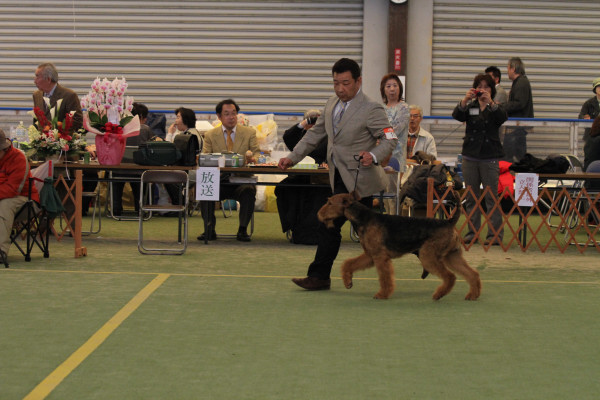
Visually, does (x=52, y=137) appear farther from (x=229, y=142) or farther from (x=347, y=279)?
(x=347, y=279)

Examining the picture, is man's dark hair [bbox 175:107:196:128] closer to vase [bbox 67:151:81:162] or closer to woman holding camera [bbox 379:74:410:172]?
vase [bbox 67:151:81:162]

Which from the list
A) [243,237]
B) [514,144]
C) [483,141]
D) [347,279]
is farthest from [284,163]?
[514,144]

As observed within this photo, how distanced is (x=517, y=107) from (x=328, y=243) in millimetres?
7569

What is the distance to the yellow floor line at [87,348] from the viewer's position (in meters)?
3.64

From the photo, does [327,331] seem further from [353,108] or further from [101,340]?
[353,108]

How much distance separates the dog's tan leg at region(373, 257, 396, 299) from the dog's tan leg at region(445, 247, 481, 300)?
414 millimetres

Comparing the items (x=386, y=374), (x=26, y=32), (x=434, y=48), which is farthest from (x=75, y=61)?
(x=386, y=374)

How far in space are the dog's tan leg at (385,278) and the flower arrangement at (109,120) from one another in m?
4.04

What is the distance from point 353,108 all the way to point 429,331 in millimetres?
1915

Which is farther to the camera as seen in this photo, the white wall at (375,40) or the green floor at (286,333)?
the white wall at (375,40)

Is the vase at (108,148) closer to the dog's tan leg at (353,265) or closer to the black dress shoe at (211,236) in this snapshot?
the black dress shoe at (211,236)

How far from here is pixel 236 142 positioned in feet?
32.3

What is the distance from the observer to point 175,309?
5.41m

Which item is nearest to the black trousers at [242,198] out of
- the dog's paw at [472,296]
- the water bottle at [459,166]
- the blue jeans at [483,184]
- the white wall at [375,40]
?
the blue jeans at [483,184]
